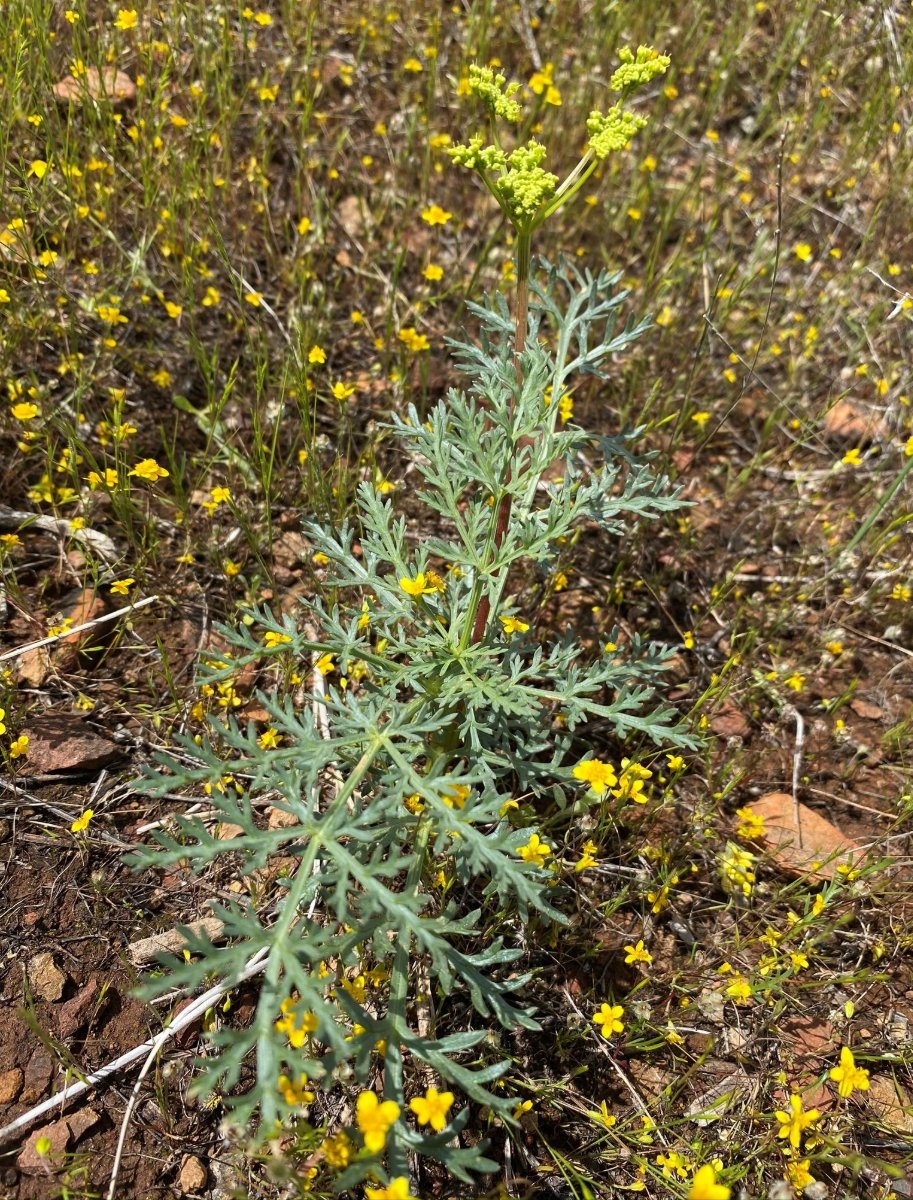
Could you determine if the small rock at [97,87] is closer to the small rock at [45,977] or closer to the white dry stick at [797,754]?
the small rock at [45,977]

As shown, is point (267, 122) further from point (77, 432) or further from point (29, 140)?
point (77, 432)

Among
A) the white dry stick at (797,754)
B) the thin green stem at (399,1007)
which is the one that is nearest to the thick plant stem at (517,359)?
the thin green stem at (399,1007)

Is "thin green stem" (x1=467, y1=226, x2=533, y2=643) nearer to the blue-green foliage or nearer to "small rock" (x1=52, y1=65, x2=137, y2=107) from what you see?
the blue-green foliage

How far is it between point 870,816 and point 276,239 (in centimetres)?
364

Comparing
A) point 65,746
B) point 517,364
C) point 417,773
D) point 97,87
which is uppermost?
point 97,87

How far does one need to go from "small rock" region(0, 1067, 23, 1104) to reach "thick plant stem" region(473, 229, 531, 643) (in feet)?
5.73

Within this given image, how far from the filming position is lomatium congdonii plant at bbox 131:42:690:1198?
6.36 feet

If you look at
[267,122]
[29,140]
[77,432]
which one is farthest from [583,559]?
[29,140]

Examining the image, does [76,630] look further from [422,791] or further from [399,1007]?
[399,1007]

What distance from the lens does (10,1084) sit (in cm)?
234

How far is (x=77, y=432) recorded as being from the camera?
3.51 m

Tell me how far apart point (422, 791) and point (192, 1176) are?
125cm

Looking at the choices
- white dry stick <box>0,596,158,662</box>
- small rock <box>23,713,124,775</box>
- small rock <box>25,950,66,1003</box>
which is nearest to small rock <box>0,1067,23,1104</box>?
small rock <box>25,950,66,1003</box>

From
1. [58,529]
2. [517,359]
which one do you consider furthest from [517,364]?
[58,529]
